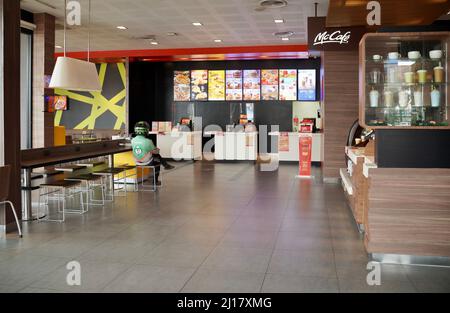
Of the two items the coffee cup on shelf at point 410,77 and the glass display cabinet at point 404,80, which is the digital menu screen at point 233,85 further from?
the coffee cup on shelf at point 410,77

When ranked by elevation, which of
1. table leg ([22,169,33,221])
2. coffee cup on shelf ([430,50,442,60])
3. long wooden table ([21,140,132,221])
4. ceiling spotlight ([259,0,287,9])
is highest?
ceiling spotlight ([259,0,287,9])

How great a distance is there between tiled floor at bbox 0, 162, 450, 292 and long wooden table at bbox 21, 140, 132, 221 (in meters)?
0.49

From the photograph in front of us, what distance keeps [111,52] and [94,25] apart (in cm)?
385

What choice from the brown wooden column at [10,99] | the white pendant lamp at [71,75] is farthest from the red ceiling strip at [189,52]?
the brown wooden column at [10,99]

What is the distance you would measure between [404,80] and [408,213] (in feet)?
4.50

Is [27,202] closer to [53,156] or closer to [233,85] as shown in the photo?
[53,156]

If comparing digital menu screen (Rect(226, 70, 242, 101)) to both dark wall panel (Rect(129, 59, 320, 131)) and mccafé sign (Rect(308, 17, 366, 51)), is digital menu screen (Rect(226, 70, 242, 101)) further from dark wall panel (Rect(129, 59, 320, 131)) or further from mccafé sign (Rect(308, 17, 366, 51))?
mccafé sign (Rect(308, 17, 366, 51))

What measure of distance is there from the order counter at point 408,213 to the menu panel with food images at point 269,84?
10.8m

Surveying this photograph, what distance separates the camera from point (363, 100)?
4.83 meters

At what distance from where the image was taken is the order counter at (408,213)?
4.32m

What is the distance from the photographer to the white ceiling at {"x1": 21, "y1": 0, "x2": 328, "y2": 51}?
8711 millimetres

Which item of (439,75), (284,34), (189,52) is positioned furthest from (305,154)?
(439,75)

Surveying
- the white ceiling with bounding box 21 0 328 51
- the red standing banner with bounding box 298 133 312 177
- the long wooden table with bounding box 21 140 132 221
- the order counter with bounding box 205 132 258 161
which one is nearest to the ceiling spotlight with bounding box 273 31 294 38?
the white ceiling with bounding box 21 0 328 51

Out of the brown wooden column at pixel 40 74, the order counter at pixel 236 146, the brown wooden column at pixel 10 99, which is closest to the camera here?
the brown wooden column at pixel 10 99
